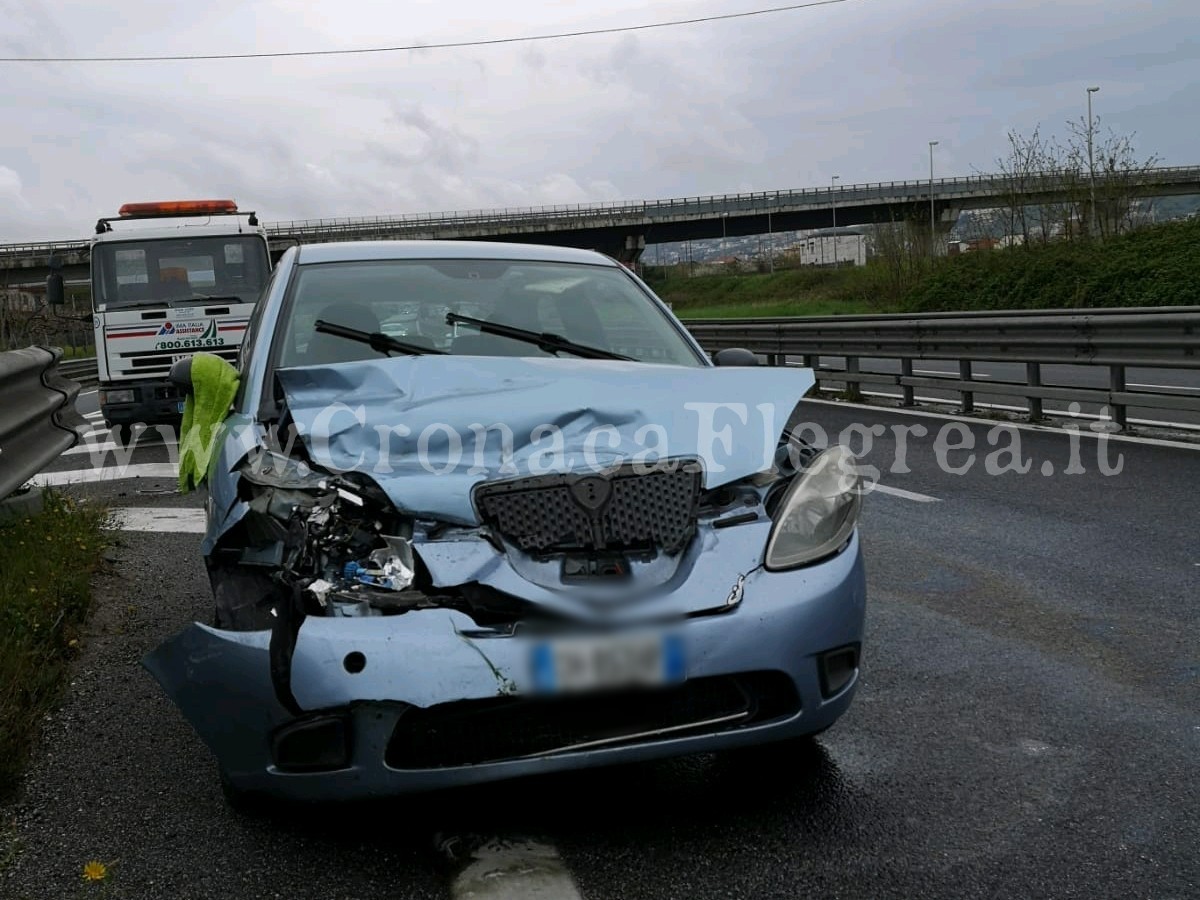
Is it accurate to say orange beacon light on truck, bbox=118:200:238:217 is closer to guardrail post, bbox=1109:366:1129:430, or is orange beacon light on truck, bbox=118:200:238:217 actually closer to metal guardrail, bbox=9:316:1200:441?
metal guardrail, bbox=9:316:1200:441

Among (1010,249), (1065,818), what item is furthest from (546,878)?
(1010,249)

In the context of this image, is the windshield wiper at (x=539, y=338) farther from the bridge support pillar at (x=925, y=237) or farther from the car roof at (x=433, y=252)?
the bridge support pillar at (x=925, y=237)

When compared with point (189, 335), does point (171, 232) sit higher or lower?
higher

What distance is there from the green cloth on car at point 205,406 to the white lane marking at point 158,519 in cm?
344

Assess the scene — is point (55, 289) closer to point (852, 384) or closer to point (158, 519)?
point (158, 519)

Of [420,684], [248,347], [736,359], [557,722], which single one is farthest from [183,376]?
[557,722]

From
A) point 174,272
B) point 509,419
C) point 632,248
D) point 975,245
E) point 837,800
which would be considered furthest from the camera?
point 632,248

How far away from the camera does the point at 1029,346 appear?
39.1ft

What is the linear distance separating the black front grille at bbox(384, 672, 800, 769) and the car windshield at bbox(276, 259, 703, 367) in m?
1.84

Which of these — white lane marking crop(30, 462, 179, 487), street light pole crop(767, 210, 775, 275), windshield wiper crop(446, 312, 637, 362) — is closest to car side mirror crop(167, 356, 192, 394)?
windshield wiper crop(446, 312, 637, 362)

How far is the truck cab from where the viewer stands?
13852 millimetres

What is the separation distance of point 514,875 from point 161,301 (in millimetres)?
12286

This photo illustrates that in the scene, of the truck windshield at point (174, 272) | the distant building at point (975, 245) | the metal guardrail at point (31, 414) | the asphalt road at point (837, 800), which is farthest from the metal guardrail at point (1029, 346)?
the distant building at point (975, 245)

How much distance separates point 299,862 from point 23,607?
8.25 feet
